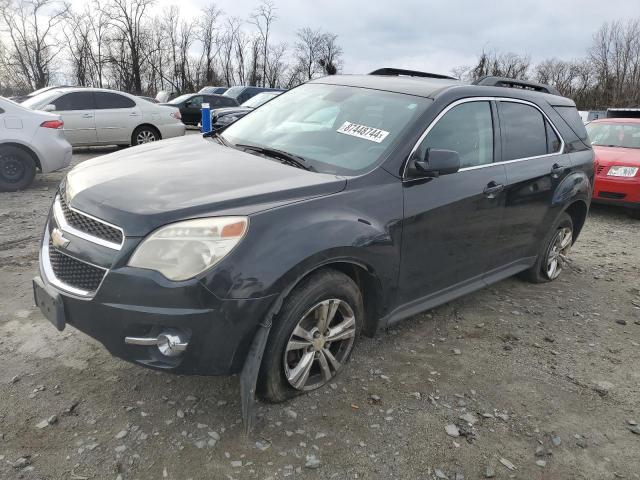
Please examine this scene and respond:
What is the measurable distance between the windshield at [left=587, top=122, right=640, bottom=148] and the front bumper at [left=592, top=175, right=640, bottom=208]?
1105 millimetres

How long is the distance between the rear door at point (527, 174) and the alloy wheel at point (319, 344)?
160 centimetres

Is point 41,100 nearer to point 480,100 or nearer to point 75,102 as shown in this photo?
point 75,102

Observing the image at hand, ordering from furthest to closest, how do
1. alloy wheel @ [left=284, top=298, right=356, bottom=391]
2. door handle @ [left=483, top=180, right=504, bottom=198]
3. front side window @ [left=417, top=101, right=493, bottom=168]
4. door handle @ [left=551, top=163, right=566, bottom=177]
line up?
door handle @ [left=551, top=163, right=566, bottom=177] → door handle @ [left=483, top=180, right=504, bottom=198] → front side window @ [left=417, top=101, right=493, bottom=168] → alloy wheel @ [left=284, top=298, right=356, bottom=391]

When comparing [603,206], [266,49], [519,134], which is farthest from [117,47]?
[519,134]

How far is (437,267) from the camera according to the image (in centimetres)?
340

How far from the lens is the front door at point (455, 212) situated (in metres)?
3.17

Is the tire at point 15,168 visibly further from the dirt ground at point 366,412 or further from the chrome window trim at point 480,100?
the chrome window trim at point 480,100

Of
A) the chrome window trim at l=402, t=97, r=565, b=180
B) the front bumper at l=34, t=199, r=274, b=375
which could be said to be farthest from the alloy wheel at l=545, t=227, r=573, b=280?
the front bumper at l=34, t=199, r=274, b=375

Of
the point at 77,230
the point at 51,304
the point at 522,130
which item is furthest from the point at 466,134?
the point at 51,304

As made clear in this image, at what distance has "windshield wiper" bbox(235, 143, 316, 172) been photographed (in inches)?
121

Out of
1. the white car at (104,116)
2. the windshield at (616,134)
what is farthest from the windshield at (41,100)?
the windshield at (616,134)

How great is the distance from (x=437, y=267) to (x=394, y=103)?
1129 mm

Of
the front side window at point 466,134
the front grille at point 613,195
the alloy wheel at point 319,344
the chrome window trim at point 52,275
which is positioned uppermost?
the front side window at point 466,134

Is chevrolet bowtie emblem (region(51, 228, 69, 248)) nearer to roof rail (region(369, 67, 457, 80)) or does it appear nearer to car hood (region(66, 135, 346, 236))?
car hood (region(66, 135, 346, 236))
